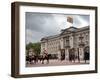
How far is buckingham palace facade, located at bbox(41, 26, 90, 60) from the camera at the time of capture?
2016 millimetres

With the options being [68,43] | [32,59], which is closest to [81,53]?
[68,43]

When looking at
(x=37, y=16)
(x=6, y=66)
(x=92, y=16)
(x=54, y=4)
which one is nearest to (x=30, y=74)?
(x=6, y=66)

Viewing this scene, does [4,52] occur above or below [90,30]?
below

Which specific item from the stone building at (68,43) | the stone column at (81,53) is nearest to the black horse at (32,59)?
the stone building at (68,43)

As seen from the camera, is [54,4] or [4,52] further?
[54,4]

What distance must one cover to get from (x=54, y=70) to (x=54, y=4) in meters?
0.51

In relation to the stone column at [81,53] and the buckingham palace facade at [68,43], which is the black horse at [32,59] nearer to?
the buckingham palace facade at [68,43]

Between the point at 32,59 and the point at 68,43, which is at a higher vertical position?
the point at 68,43

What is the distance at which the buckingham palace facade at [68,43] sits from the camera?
202 cm

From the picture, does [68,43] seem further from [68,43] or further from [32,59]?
[32,59]

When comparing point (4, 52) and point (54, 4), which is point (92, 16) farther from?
point (4, 52)

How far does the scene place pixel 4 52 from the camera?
1.83 metres

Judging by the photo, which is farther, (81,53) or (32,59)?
(81,53)

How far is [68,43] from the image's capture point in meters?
2.09
